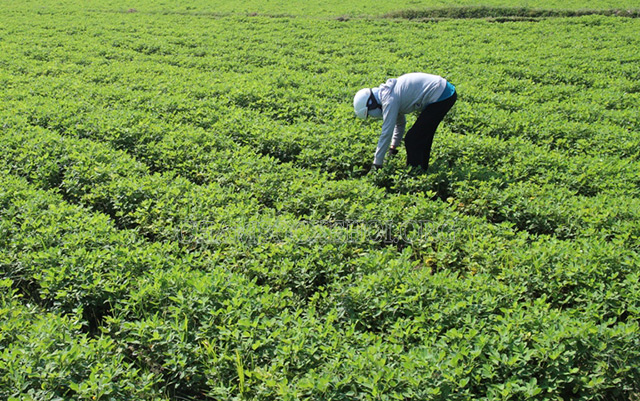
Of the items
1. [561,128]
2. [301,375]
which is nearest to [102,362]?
[301,375]

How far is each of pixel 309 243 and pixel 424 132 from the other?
113 inches

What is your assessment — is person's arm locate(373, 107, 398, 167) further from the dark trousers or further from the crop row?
the crop row

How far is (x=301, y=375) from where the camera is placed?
11.8 ft

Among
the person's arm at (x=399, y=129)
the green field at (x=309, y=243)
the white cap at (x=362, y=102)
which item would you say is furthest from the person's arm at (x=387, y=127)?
the green field at (x=309, y=243)

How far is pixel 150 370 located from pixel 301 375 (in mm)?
1443

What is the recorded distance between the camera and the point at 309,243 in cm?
518

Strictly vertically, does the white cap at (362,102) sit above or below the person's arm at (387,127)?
above

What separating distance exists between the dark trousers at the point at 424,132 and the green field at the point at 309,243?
35cm

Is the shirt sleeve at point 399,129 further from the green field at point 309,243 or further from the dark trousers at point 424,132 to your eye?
the green field at point 309,243

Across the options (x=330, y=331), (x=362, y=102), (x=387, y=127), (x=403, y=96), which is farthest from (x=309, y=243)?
(x=403, y=96)

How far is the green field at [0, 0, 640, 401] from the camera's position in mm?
3580

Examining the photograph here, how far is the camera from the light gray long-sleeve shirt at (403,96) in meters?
6.39

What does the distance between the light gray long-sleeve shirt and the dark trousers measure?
14 cm

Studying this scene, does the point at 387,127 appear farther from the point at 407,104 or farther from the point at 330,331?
the point at 330,331
